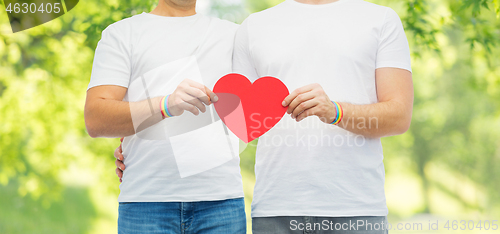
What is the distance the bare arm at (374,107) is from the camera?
48.7 inches

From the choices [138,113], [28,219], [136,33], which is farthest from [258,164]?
[28,219]

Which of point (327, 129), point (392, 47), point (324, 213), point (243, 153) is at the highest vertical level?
point (243, 153)

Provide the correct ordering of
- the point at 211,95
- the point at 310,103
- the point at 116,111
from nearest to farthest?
the point at 310,103
the point at 211,95
the point at 116,111

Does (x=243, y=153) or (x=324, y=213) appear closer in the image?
(x=324, y=213)

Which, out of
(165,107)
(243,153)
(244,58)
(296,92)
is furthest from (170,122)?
(243,153)

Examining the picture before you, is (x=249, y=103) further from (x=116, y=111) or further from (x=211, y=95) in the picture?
(x=116, y=111)

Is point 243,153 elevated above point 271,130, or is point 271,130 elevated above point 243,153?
point 243,153

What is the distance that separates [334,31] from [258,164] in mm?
556

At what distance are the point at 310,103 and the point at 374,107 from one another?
27 cm

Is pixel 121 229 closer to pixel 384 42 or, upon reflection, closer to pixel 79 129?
pixel 384 42

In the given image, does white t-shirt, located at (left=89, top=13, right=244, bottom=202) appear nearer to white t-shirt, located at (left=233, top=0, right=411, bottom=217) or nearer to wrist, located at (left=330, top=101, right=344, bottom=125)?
white t-shirt, located at (left=233, top=0, right=411, bottom=217)

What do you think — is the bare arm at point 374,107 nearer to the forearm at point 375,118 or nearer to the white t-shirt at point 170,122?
the forearm at point 375,118

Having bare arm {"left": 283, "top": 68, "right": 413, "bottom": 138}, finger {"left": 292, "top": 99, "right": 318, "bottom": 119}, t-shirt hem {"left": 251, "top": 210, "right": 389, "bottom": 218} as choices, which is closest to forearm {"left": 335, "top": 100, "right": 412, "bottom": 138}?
bare arm {"left": 283, "top": 68, "right": 413, "bottom": 138}

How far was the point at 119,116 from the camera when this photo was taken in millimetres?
1439
